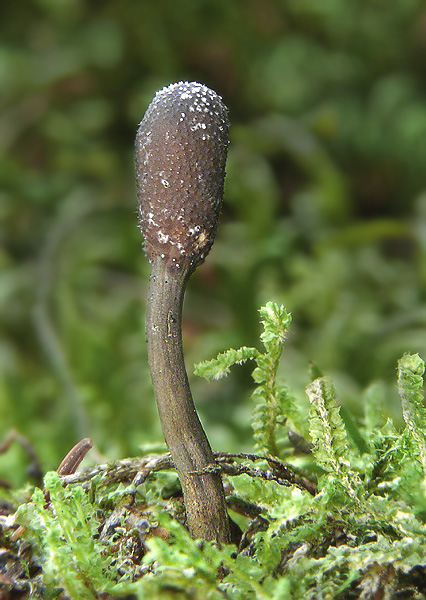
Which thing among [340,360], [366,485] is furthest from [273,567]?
[340,360]

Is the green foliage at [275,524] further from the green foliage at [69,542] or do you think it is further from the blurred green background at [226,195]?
the blurred green background at [226,195]

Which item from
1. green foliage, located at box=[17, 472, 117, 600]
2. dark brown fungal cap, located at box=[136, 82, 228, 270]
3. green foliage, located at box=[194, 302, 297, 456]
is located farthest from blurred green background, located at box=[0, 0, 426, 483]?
dark brown fungal cap, located at box=[136, 82, 228, 270]

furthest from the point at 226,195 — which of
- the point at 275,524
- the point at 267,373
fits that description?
the point at 275,524

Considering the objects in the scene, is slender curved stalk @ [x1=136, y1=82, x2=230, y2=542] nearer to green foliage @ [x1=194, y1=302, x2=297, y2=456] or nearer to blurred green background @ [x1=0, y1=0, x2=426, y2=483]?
green foliage @ [x1=194, y1=302, x2=297, y2=456]

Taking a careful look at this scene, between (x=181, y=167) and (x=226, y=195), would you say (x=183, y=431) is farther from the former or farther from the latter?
(x=226, y=195)

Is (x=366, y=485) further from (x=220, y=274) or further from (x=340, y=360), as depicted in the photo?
(x=220, y=274)

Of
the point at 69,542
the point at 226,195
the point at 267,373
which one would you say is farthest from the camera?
the point at 226,195

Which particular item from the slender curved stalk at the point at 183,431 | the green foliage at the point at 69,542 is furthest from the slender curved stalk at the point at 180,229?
the green foliage at the point at 69,542
